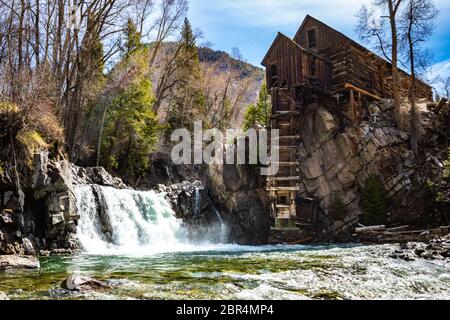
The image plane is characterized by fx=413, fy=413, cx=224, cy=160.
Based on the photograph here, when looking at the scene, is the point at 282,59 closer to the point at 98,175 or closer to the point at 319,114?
the point at 319,114

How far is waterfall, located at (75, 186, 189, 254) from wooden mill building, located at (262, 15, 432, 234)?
21.8 feet

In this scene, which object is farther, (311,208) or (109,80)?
(109,80)

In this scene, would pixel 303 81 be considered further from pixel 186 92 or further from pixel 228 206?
pixel 186 92

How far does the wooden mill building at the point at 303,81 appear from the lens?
84.1 ft

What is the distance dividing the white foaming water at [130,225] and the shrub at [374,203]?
917cm

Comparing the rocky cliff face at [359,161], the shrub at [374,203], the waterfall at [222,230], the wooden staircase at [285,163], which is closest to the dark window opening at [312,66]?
the wooden staircase at [285,163]

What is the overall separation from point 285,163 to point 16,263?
57.2 feet

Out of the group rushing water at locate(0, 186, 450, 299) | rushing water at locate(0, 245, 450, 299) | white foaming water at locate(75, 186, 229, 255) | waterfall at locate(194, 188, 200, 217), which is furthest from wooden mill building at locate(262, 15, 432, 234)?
rushing water at locate(0, 245, 450, 299)

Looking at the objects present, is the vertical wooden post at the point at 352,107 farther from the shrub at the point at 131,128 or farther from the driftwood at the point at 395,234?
the shrub at the point at 131,128

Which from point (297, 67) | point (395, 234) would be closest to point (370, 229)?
point (395, 234)

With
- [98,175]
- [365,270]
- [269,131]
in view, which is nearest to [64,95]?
[98,175]

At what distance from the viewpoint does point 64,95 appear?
23766 mm

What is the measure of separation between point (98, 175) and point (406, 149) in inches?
731

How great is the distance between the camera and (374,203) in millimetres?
23016
